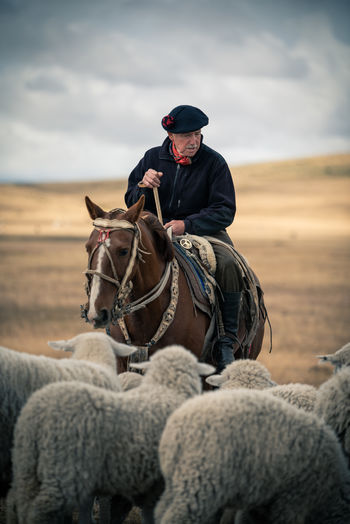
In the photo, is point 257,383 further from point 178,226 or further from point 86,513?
point 178,226

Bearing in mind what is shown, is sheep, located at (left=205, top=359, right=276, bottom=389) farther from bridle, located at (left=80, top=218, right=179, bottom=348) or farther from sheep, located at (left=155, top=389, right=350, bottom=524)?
bridle, located at (left=80, top=218, right=179, bottom=348)

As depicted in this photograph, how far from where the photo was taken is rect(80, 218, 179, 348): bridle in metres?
5.06

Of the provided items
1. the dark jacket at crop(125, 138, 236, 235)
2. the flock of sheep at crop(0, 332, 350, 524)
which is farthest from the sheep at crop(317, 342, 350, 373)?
the dark jacket at crop(125, 138, 236, 235)

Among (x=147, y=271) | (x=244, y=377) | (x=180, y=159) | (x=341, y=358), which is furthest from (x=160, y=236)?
(x=341, y=358)

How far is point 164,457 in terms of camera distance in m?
3.32

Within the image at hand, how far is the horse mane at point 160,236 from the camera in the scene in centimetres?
563

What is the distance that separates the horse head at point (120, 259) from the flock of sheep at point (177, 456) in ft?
4.47

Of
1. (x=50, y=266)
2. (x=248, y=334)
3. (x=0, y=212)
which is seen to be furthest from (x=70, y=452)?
(x=0, y=212)

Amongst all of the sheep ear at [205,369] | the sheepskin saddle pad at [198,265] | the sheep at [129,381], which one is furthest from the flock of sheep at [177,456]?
the sheepskin saddle pad at [198,265]

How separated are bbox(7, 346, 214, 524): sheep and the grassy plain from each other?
9.86m

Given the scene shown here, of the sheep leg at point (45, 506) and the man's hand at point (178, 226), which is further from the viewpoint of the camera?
the man's hand at point (178, 226)

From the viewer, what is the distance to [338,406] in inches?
149

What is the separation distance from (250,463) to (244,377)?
1167 millimetres

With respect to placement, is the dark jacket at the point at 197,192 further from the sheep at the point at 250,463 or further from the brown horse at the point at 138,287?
the sheep at the point at 250,463
